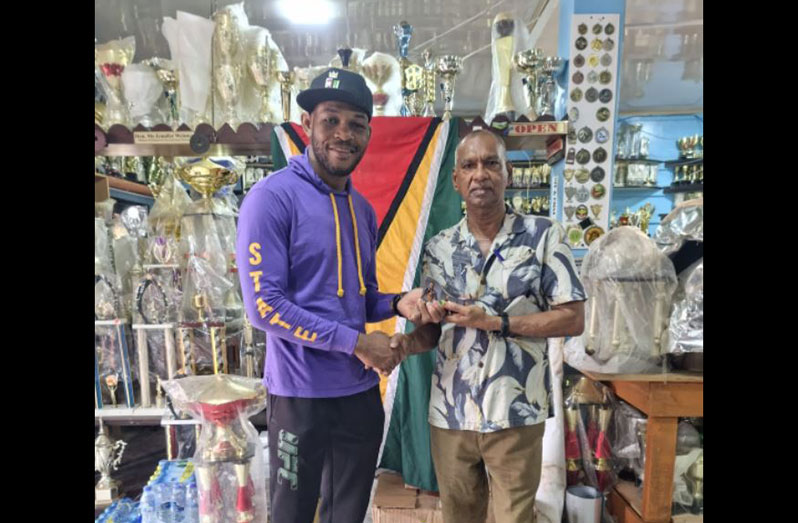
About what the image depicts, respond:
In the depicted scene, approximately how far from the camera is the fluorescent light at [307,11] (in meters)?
3.37

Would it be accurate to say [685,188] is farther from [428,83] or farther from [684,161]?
[428,83]

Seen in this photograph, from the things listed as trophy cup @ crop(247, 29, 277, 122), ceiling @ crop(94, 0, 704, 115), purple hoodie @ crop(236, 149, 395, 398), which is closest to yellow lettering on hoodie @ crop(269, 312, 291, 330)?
purple hoodie @ crop(236, 149, 395, 398)

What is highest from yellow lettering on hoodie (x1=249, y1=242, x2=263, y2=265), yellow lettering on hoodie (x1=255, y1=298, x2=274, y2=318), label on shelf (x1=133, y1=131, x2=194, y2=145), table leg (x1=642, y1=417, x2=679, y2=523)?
label on shelf (x1=133, y1=131, x2=194, y2=145)

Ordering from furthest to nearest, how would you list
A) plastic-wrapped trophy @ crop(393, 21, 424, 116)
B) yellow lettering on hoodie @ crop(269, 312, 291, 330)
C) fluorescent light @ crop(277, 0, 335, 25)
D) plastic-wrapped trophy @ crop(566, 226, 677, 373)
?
fluorescent light @ crop(277, 0, 335, 25) → plastic-wrapped trophy @ crop(393, 21, 424, 116) → plastic-wrapped trophy @ crop(566, 226, 677, 373) → yellow lettering on hoodie @ crop(269, 312, 291, 330)

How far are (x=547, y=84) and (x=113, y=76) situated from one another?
2.44m

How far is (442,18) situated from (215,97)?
6.54ft

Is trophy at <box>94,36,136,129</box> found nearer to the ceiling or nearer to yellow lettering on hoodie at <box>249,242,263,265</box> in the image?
the ceiling

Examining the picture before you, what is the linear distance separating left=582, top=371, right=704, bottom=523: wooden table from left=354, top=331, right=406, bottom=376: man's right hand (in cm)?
115

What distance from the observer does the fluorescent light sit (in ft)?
11.1

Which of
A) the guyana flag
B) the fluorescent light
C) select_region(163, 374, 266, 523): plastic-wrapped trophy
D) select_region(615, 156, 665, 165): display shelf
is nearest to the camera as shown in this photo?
select_region(163, 374, 266, 523): plastic-wrapped trophy

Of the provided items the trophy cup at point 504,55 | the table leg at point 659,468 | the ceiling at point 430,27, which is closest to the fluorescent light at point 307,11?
the ceiling at point 430,27

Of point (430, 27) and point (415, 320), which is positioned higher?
point (430, 27)

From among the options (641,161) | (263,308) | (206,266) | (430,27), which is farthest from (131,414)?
(641,161)

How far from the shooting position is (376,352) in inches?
52.2
